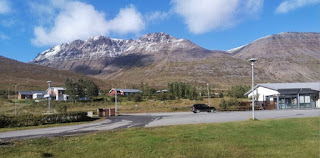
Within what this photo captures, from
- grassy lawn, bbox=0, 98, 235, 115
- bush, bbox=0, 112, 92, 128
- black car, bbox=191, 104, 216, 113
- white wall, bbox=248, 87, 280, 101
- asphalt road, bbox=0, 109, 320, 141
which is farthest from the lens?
white wall, bbox=248, 87, 280, 101

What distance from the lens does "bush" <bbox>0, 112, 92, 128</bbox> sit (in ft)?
84.5

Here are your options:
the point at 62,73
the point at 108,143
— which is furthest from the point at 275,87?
the point at 62,73

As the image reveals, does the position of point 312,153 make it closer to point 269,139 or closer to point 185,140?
point 269,139

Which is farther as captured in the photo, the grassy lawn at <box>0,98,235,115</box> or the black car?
the grassy lawn at <box>0,98,235,115</box>

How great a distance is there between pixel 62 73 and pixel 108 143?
192 metres

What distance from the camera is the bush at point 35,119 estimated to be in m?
25.8

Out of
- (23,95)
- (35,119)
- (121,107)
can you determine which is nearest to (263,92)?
(121,107)

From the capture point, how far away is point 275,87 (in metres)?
51.9

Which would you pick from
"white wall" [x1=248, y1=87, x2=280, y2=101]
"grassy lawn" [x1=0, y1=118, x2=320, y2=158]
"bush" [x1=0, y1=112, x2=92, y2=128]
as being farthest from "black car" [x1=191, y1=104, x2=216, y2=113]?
"grassy lawn" [x1=0, y1=118, x2=320, y2=158]

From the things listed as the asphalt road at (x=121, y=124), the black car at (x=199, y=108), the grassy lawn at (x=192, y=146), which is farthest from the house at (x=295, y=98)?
the grassy lawn at (x=192, y=146)

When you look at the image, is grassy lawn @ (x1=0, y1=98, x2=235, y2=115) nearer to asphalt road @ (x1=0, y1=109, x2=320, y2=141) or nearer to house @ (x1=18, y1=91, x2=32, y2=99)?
asphalt road @ (x1=0, y1=109, x2=320, y2=141)

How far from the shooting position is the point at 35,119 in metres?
27.0

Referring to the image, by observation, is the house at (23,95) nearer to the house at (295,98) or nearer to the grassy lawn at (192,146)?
the house at (295,98)

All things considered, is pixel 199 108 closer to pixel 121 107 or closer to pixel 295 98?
pixel 295 98
